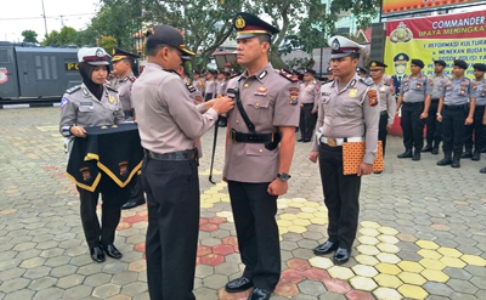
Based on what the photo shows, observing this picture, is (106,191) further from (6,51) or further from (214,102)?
(6,51)

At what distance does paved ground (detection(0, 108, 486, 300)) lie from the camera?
2803mm

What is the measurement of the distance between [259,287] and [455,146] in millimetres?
5389

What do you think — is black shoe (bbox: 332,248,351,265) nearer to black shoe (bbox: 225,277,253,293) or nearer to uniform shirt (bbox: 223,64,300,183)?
black shoe (bbox: 225,277,253,293)

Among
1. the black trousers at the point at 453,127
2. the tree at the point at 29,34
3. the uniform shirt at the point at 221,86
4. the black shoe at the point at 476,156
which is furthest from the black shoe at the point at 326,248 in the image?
the tree at the point at 29,34

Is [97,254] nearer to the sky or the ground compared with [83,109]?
nearer to the ground

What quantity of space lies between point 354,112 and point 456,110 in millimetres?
4471

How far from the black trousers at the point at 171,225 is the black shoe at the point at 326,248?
1.37 m

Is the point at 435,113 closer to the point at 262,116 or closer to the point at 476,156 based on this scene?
the point at 476,156

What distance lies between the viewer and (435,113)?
745 cm

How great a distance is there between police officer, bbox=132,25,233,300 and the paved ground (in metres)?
0.53

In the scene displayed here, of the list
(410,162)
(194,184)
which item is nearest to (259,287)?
(194,184)

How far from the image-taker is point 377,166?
3166mm

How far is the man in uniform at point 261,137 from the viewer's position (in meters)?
2.43

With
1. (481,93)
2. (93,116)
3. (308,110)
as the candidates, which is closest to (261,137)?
(93,116)
